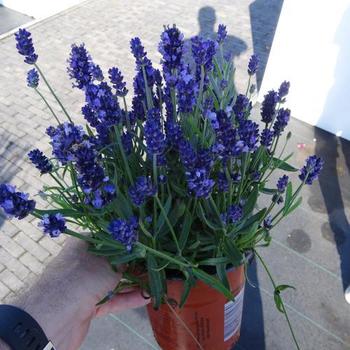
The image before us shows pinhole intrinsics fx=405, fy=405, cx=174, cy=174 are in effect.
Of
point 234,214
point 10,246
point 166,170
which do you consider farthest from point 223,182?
point 10,246

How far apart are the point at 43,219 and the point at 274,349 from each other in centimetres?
141

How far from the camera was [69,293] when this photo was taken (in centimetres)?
115

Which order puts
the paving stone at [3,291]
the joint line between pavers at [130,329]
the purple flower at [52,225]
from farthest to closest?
the paving stone at [3,291] → the joint line between pavers at [130,329] → the purple flower at [52,225]

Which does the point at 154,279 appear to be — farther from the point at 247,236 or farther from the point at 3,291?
the point at 3,291

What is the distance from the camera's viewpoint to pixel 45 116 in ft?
11.8

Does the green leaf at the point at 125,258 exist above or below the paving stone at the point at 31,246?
above

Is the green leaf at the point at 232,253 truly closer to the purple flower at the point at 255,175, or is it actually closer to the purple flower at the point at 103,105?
the purple flower at the point at 255,175

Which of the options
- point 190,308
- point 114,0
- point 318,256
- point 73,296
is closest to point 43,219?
point 73,296

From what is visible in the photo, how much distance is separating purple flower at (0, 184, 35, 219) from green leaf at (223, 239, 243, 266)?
499 mm

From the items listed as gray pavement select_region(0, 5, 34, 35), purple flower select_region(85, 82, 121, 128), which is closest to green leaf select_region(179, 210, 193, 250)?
purple flower select_region(85, 82, 121, 128)

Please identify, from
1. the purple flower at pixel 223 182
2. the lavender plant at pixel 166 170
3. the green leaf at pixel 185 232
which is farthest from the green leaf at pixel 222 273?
the purple flower at pixel 223 182

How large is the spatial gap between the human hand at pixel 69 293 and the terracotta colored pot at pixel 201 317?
0.20 m

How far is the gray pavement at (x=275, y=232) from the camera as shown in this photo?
1.96 meters

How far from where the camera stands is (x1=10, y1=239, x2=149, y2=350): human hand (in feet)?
3.68
